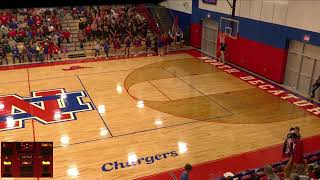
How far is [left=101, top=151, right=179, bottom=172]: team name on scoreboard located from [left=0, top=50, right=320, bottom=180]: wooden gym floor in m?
0.07

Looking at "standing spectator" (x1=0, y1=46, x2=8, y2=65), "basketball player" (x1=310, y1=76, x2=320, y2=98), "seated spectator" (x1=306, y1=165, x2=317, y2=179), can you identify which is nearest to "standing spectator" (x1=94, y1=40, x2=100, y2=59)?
"standing spectator" (x1=0, y1=46, x2=8, y2=65)

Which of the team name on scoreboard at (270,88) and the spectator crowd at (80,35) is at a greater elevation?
the spectator crowd at (80,35)

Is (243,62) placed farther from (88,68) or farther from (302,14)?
(88,68)

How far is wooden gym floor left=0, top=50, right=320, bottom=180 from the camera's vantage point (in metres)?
10.9

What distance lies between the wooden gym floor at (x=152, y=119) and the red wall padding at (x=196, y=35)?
553 centimetres

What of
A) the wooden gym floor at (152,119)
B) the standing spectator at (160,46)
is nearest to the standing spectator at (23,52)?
the wooden gym floor at (152,119)

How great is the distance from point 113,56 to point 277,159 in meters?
14.9

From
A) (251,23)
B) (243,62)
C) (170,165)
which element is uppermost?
(251,23)

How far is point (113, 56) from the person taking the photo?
23203 mm

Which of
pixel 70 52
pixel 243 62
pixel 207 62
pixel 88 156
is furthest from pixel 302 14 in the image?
pixel 70 52

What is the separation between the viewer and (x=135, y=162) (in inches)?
417

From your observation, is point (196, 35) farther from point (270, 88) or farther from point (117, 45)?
point (270, 88)

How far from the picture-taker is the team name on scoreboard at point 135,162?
1032cm

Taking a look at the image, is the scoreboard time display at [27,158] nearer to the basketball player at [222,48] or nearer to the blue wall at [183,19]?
the basketball player at [222,48]
